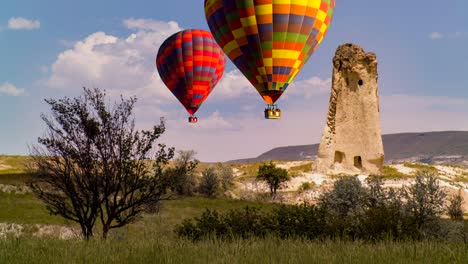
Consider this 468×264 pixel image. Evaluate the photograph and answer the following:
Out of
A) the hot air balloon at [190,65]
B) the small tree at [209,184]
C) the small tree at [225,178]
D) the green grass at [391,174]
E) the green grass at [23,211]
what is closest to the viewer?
the green grass at [23,211]

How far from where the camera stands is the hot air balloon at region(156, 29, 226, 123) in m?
41.8

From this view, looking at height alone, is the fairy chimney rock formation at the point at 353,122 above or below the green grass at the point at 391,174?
above

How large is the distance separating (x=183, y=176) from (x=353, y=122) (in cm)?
3822

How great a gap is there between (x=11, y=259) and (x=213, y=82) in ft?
124

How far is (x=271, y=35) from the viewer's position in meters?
26.5

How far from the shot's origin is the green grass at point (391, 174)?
2058 inches

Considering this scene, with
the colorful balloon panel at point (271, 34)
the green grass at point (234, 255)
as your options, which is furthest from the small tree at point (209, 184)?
the green grass at point (234, 255)

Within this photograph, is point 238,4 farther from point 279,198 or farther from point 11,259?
point 279,198

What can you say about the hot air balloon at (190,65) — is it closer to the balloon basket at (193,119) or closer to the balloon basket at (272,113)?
the balloon basket at (193,119)

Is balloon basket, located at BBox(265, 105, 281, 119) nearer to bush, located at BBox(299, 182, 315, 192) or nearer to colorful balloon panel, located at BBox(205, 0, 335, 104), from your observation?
colorful balloon panel, located at BBox(205, 0, 335, 104)

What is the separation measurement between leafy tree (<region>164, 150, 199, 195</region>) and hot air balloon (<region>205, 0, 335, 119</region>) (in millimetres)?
7440

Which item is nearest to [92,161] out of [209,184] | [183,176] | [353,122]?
[183,176]

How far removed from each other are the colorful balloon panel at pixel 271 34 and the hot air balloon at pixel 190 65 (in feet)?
44.3

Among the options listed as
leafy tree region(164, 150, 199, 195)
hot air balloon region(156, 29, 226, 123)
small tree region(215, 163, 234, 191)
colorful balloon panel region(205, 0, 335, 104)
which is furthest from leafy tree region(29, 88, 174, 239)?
small tree region(215, 163, 234, 191)
